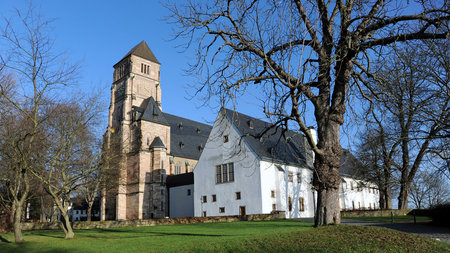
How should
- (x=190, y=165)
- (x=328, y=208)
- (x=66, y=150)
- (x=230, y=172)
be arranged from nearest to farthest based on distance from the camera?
1. (x=328, y=208)
2. (x=66, y=150)
3. (x=230, y=172)
4. (x=190, y=165)

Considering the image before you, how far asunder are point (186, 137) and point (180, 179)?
1710cm

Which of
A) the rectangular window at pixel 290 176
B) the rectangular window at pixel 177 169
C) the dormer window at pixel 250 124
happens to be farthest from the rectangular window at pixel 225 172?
the rectangular window at pixel 177 169

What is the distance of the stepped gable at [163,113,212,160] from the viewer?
6788 centimetres

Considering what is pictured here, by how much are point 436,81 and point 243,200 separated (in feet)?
87.2

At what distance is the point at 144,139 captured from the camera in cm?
6147

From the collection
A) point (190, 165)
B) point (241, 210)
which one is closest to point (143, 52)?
point (190, 165)

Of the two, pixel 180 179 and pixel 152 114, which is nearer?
pixel 180 179

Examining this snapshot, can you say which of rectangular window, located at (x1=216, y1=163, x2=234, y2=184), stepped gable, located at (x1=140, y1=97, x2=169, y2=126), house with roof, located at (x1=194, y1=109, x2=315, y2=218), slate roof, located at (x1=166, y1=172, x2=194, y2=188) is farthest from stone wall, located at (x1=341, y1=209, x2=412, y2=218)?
stepped gable, located at (x1=140, y1=97, x2=169, y2=126)

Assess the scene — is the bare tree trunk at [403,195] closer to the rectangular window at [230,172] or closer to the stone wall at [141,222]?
the stone wall at [141,222]

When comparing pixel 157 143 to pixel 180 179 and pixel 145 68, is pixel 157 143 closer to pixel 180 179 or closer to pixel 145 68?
pixel 180 179

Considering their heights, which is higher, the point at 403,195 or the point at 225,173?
the point at 225,173

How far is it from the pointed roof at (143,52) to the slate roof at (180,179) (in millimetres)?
28608

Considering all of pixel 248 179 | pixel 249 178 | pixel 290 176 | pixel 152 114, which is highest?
pixel 152 114

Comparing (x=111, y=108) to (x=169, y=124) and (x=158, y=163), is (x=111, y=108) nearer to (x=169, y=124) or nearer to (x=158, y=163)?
(x=169, y=124)
